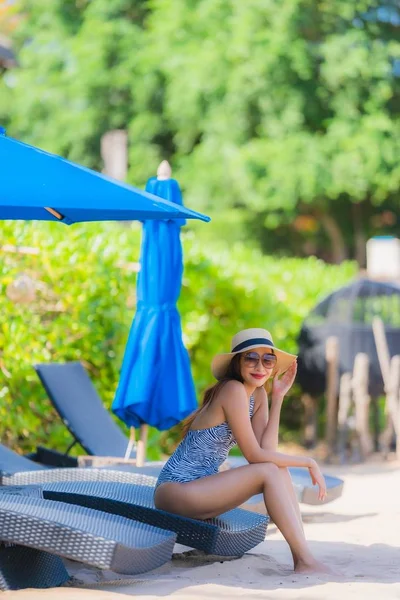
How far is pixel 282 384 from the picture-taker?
537 cm

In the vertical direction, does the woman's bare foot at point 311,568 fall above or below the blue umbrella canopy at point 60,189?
below

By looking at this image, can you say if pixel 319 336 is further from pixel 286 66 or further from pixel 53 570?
pixel 286 66

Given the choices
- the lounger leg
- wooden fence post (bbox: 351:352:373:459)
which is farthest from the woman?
wooden fence post (bbox: 351:352:373:459)

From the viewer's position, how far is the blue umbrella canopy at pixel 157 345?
7359 mm

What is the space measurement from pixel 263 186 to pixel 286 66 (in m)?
2.64

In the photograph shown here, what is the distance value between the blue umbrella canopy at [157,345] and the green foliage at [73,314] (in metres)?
1.10

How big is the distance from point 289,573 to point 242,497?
412mm

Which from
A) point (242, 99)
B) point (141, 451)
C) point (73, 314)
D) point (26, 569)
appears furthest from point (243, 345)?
point (242, 99)

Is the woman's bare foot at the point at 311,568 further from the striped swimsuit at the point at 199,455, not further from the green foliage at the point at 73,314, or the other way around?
the green foliage at the point at 73,314

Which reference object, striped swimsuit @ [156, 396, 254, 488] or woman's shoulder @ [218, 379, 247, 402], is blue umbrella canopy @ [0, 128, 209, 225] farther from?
striped swimsuit @ [156, 396, 254, 488]

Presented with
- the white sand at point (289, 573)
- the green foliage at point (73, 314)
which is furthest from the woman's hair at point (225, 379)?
the green foliage at point (73, 314)

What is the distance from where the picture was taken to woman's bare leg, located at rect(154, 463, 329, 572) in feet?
16.3

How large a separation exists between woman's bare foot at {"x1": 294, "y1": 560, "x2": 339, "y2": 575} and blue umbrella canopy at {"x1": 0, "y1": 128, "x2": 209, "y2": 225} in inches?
66.3

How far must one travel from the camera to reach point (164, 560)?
4496mm
